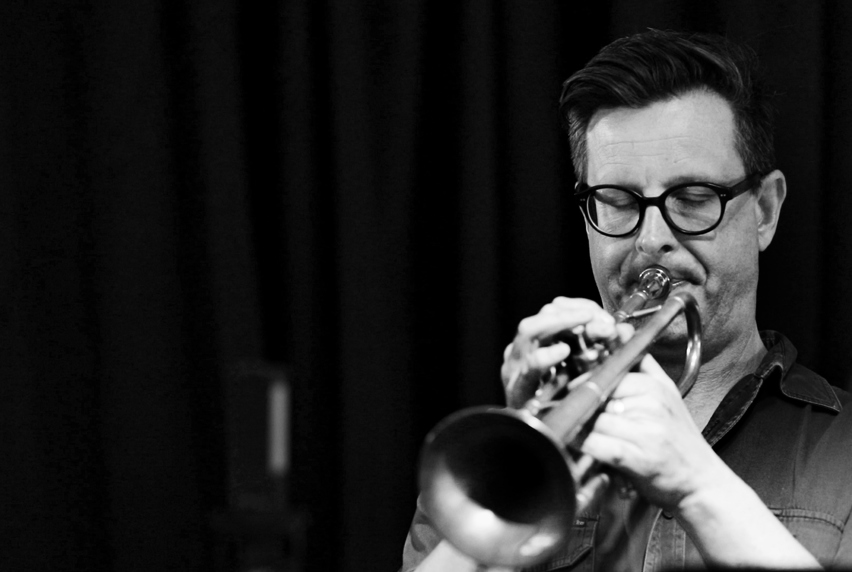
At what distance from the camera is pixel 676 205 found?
176 centimetres

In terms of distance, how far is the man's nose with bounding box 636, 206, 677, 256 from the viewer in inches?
68.5

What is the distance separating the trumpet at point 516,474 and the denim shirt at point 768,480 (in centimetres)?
33

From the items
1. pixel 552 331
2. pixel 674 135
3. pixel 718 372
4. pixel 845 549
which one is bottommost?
pixel 845 549

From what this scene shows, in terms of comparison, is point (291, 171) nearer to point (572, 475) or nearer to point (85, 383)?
point (85, 383)

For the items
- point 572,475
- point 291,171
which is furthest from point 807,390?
point 291,171

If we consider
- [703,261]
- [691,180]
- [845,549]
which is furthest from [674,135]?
[845,549]

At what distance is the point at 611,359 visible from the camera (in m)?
1.36

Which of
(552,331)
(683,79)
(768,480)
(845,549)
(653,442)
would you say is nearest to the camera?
(653,442)

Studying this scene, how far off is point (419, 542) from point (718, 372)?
67cm

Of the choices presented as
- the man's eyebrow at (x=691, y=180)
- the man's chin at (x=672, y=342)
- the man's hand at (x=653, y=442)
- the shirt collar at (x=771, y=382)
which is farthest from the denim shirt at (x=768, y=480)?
the man's eyebrow at (x=691, y=180)

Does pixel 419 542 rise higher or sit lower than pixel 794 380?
lower

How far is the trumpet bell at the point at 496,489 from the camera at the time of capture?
1.25 metres

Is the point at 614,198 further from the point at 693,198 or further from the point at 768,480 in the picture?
the point at 768,480

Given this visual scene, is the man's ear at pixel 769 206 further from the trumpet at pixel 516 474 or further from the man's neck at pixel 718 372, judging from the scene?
the trumpet at pixel 516 474
